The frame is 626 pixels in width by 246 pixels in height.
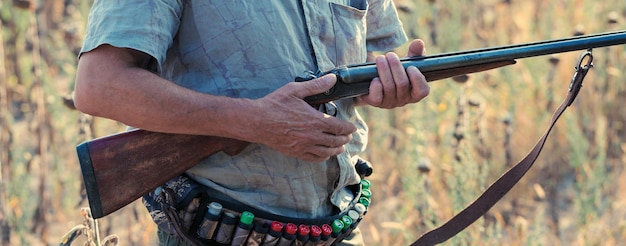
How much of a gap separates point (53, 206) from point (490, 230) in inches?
88.1

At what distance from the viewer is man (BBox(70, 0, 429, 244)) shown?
2006 millimetres

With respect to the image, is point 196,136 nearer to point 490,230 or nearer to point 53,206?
point 490,230

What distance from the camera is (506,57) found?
2.34 metres

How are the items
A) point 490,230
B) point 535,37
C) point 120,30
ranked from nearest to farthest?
1. point 120,30
2. point 490,230
3. point 535,37

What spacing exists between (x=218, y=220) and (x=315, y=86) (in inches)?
15.6

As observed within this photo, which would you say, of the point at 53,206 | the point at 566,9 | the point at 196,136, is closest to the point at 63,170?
the point at 53,206

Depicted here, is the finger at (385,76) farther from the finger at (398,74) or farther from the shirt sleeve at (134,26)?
the shirt sleeve at (134,26)

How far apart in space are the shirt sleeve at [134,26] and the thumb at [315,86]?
0.31 m

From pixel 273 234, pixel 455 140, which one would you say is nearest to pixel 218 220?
pixel 273 234

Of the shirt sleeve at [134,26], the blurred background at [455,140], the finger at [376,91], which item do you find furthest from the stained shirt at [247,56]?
the blurred background at [455,140]

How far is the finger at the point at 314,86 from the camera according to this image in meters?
2.08

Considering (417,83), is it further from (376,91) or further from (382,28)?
(382,28)

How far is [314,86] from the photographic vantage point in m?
2.11

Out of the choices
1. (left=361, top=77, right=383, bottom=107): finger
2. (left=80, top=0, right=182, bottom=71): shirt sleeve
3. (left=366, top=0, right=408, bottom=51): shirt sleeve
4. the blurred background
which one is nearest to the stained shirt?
(left=80, top=0, right=182, bottom=71): shirt sleeve
